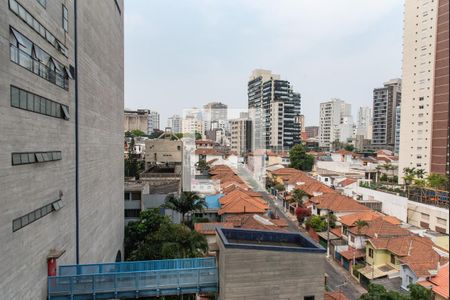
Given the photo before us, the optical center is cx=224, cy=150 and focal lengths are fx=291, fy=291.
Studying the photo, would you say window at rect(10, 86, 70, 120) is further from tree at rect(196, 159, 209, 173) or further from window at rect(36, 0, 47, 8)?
tree at rect(196, 159, 209, 173)

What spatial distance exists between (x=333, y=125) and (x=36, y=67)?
153 meters

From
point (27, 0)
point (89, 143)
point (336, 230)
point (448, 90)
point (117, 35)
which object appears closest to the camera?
point (448, 90)

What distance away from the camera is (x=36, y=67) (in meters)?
11.6

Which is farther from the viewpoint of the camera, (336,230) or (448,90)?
(336,230)

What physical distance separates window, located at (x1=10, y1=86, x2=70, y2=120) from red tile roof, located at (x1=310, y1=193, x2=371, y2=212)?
33855mm

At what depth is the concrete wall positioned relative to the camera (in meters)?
12.3

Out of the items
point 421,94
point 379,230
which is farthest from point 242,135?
point 379,230

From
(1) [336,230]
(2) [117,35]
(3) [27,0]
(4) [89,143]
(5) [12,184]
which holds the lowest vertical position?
(1) [336,230]

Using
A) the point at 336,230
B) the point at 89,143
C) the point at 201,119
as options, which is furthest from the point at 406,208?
the point at 201,119

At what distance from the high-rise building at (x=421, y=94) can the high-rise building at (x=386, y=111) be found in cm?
6707

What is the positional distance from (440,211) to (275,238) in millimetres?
33269

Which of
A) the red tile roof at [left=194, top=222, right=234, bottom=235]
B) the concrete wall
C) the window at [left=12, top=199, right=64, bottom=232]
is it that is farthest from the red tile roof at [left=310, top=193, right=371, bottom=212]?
the window at [left=12, top=199, right=64, bottom=232]

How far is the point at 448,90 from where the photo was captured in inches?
224

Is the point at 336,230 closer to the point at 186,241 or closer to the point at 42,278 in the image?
the point at 186,241
